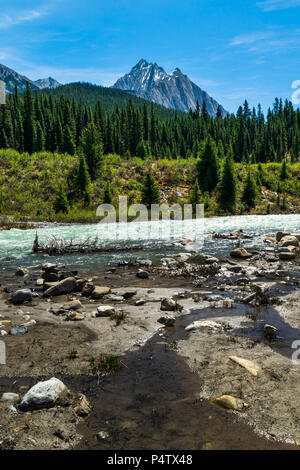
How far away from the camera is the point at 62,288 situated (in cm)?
1109

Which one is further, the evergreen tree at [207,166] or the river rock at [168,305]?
the evergreen tree at [207,166]

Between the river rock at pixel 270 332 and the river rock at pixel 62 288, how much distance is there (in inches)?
275

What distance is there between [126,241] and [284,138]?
111807 mm

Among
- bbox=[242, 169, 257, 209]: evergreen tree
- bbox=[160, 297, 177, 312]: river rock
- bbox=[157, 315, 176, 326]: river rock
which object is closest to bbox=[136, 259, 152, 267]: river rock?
bbox=[160, 297, 177, 312]: river rock

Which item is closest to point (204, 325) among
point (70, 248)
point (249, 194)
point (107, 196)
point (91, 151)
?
point (70, 248)

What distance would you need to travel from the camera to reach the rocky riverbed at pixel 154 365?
4184mm

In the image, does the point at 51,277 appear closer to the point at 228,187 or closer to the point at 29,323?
the point at 29,323

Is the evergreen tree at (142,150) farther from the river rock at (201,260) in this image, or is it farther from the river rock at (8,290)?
the river rock at (8,290)

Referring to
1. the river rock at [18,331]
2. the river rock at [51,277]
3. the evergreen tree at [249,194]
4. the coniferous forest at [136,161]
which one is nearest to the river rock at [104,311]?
the river rock at [18,331]

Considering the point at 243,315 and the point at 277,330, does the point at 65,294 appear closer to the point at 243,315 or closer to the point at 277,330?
the point at 243,315

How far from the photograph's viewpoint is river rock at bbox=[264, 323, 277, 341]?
7.04m

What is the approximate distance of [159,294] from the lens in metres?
10.6

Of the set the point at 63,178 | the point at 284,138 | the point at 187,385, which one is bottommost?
the point at 187,385

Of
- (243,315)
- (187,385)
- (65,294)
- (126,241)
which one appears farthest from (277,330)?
(126,241)
